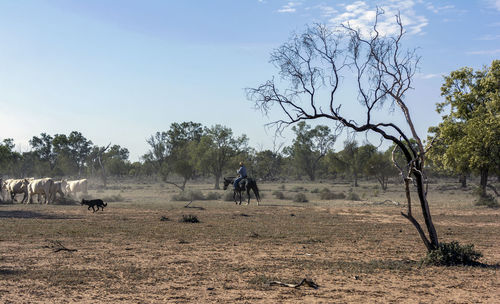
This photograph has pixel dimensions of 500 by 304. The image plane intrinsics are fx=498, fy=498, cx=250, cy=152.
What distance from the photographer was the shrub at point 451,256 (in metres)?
10.3

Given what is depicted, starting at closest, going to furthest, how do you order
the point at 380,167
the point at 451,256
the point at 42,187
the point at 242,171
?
the point at 451,256 → the point at 242,171 → the point at 42,187 → the point at 380,167

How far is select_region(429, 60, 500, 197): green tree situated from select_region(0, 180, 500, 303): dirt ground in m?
8.13

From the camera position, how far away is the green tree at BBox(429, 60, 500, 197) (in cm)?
2530

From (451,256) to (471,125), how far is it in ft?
56.7

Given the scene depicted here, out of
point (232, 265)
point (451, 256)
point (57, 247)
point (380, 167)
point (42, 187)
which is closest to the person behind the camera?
point (451, 256)

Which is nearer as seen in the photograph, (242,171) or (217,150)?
(242,171)

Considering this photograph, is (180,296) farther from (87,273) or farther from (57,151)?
(57,151)

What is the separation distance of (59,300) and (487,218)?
20.1m

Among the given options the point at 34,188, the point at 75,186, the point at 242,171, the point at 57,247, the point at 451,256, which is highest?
the point at 242,171

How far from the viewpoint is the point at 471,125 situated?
→ 84.1 feet

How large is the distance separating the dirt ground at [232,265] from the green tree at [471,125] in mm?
8134

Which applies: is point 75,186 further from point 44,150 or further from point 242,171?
point 44,150

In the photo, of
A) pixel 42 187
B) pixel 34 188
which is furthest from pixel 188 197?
pixel 34 188

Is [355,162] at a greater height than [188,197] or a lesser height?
greater
